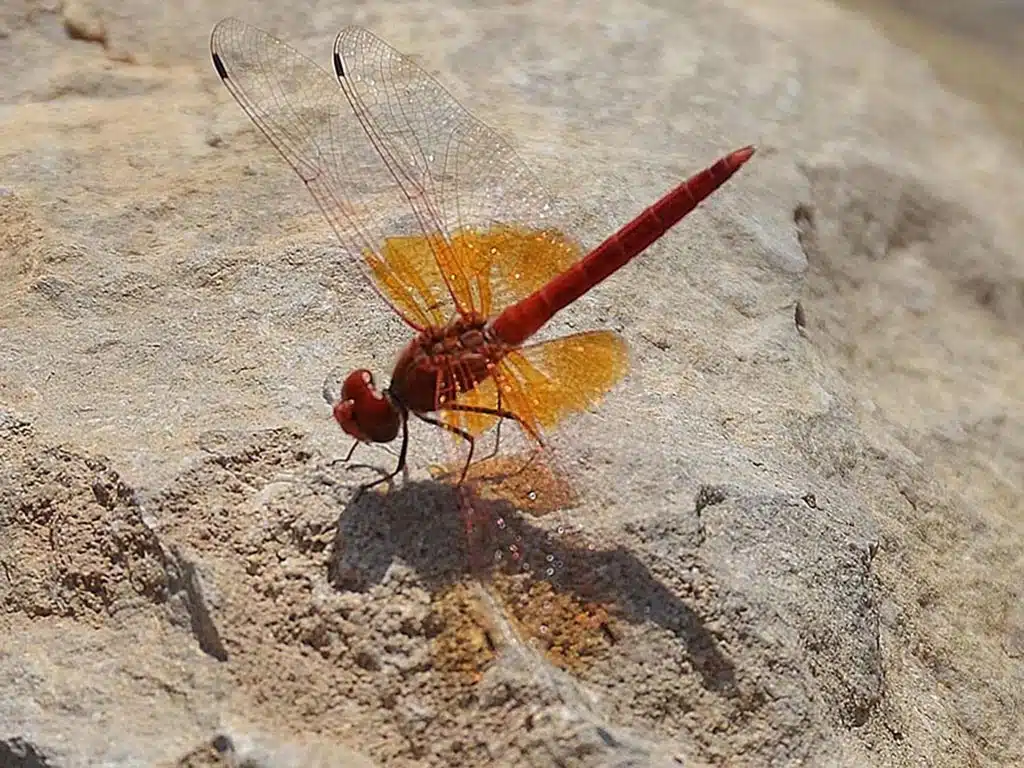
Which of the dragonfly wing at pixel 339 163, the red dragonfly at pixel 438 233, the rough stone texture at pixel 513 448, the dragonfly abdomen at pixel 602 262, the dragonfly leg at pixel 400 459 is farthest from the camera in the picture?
the dragonfly wing at pixel 339 163

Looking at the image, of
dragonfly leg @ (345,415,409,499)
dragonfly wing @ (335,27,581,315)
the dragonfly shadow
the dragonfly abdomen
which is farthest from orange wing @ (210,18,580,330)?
the dragonfly shadow

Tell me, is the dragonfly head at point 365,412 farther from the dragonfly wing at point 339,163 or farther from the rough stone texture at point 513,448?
the dragonfly wing at point 339,163

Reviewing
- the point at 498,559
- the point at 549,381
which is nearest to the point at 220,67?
the point at 549,381

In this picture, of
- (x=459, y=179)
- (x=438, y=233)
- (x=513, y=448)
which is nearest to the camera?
(x=513, y=448)

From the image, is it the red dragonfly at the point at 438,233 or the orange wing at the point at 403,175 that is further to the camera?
the orange wing at the point at 403,175

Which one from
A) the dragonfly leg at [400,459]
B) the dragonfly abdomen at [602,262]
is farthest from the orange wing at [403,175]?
the dragonfly leg at [400,459]

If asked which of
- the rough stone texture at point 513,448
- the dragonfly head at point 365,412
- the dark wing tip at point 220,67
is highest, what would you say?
the dark wing tip at point 220,67

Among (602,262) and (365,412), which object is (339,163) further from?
(365,412)

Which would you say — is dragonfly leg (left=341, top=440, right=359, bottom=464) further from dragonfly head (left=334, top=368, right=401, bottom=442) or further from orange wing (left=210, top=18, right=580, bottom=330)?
orange wing (left=210, top=18, right=580, bottom=330)

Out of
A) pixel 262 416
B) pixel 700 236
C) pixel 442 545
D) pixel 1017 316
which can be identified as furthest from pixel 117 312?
pixel 1017 316
